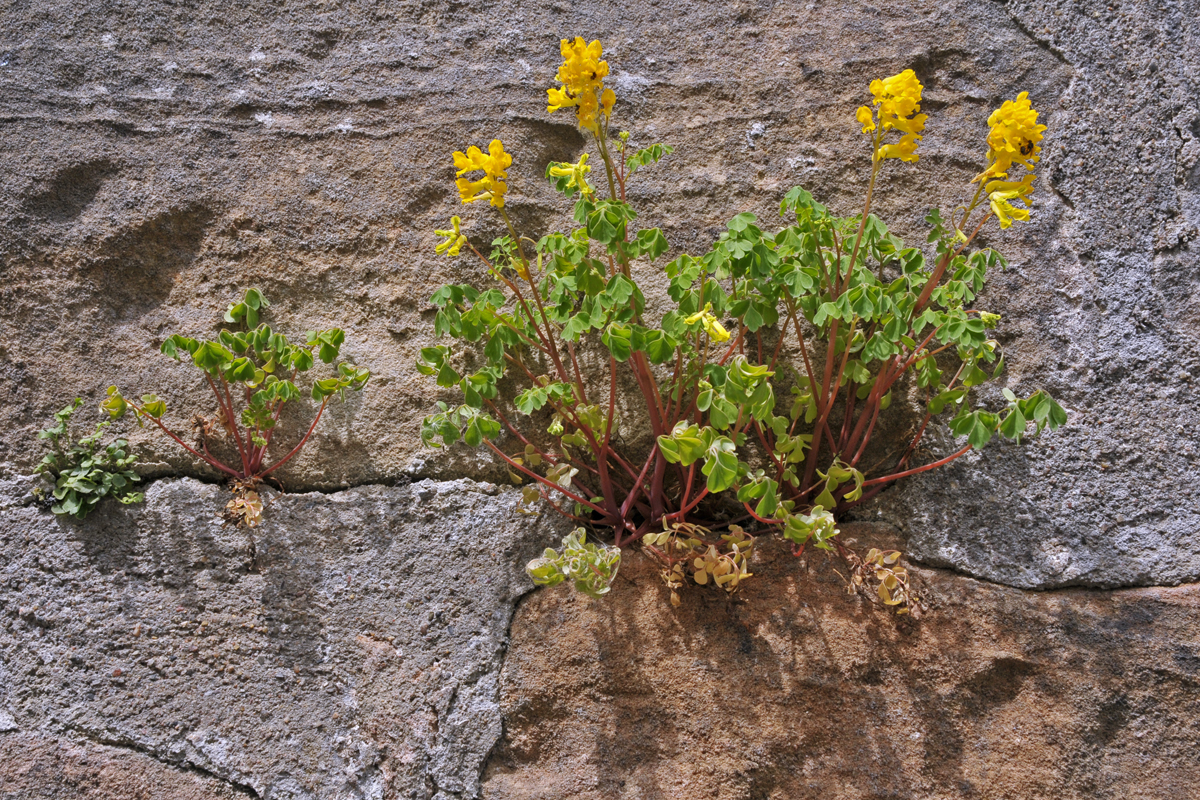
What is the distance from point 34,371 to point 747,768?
2.04 meters

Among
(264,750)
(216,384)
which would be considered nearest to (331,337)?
(216,384)

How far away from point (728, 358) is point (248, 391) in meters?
1.26

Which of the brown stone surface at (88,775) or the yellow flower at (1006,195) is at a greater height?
the yellow flower at (1006,195)

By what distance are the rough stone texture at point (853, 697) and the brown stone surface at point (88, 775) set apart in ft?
2.28

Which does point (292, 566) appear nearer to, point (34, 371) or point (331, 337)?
point (331, 337)

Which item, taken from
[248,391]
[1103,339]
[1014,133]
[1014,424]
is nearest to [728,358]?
[1014,424]

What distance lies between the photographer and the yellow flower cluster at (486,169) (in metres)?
1.55

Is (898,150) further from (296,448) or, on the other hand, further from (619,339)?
(296,448)

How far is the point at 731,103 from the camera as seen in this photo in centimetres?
211

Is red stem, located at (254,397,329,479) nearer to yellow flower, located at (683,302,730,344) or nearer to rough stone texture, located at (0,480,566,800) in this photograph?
rough stone texture, located at (0,480,566,800)

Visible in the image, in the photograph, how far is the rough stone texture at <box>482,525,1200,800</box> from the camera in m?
1.64

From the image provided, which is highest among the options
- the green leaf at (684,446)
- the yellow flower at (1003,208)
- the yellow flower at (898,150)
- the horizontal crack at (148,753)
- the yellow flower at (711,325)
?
the yellow flower at (898,150)

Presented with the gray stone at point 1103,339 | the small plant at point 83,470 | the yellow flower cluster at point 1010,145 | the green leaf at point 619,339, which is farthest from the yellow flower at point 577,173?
the small plant at point 83,470

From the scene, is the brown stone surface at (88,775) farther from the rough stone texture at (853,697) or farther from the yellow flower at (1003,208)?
the yellow flower at (1003,208)
